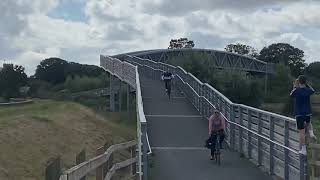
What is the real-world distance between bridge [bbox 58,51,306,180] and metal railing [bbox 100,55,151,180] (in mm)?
21

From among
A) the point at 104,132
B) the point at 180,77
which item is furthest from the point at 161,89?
the point at 104,132

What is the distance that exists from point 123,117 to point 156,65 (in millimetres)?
5625

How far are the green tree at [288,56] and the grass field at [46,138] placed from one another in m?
107

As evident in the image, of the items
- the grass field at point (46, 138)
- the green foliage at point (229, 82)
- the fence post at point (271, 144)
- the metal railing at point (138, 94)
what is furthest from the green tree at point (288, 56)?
the fence post at point (271, 144)

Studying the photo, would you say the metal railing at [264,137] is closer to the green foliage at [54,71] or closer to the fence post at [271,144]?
the fence post at [271,144]

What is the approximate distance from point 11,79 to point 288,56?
213ft

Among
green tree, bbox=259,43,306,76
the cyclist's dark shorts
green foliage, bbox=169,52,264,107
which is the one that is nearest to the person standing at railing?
the cyclist's dark shorts

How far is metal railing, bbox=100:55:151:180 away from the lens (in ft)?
46.6

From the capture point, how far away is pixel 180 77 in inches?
1618

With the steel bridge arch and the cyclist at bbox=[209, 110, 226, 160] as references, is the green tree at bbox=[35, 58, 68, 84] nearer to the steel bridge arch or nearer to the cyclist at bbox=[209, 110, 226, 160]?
the steel bridge arch

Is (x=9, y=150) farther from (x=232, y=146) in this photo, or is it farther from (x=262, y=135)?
(x=262, y=135)

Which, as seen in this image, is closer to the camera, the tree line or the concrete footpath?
the concrete footpath

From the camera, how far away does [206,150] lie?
20.5m

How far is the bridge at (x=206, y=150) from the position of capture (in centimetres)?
1389
